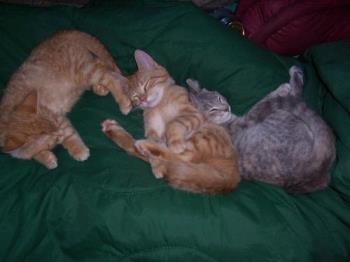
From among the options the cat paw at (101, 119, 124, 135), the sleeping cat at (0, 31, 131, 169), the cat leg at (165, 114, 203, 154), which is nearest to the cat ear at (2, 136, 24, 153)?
the sleeping cat at (0, 31, 131, 169)

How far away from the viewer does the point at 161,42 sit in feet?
5.23

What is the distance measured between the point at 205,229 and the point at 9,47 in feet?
4.92

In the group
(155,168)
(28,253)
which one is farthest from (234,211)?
(28,253)

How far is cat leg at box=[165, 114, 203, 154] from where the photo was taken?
1.36m

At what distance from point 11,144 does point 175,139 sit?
0.70 meters

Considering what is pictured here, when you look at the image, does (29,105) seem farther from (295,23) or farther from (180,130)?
(295,23)

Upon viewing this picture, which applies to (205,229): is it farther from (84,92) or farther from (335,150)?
(84,92)

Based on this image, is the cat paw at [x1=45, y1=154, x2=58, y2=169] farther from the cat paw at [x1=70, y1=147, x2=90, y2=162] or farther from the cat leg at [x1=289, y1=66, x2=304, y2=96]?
the cat leg at [x1=289, y1=66, x2=304, y2=96]

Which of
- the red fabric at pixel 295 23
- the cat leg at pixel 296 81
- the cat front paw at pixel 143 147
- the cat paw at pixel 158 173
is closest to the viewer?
the cat paw at pixel 158 173

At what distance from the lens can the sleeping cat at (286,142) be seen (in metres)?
1.25

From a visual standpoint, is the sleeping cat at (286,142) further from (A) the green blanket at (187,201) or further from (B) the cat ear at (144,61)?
(B) the cat ear at (144,61)

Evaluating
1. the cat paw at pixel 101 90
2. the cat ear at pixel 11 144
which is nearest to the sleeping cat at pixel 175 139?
the cat paw at pixel 101 90

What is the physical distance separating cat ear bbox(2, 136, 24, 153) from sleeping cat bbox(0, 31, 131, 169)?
2cm

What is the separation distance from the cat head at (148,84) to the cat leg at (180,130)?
24 cm
